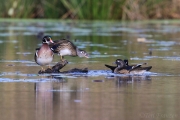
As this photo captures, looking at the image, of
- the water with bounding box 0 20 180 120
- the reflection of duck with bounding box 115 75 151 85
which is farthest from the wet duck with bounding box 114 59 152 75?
the reflection of duck with bounding box 115 75 151 85

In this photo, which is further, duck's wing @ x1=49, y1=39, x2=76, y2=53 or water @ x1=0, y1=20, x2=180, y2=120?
duck's wing @ x1=49, y1=39, x2=76, y2=53

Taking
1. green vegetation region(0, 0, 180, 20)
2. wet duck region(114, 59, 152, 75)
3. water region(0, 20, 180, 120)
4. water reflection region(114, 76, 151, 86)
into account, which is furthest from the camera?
green vegetation region(0, 0, 180, 20)

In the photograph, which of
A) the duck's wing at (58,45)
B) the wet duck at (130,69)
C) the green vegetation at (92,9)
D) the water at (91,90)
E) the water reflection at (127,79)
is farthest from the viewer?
the green vegetation at (92,9)

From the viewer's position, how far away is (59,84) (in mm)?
7453

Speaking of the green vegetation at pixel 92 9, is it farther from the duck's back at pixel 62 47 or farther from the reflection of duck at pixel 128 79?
the reflection of duck at pixel 128 79

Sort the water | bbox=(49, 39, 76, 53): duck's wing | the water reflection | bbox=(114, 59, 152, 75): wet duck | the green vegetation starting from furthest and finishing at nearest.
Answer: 1. the green vegetation
2. bbox=(49, 39, 76, 53): duck's wing
3. bbox=(114, 59, 152, 75): wet duck
4. the water reflection
5. the water

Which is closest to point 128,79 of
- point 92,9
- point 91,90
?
point 91,90

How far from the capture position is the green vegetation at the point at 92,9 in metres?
25.6

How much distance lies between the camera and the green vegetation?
25641 mm

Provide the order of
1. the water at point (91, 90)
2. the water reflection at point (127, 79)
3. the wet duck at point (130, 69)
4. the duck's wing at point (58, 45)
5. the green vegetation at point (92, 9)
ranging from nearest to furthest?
the water at point (91, 90) < the water reflection at point (127, 79) < the wet duck at point (130, 69) < the duck's wing at point (58, 45) < the green vegetation at point (92, 9)

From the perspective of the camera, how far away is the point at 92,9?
25.9 m

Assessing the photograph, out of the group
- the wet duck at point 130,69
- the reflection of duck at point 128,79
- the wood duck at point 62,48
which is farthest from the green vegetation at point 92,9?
the reflection of duck at point 128,79

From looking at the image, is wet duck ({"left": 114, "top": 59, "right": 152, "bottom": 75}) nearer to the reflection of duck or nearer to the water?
the water

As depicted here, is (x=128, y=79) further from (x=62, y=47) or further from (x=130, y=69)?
(x=62, y=47)
